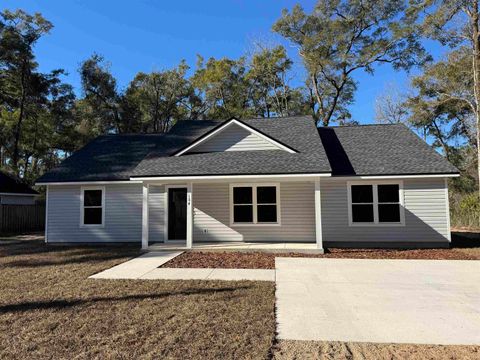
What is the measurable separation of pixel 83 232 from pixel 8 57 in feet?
68.6

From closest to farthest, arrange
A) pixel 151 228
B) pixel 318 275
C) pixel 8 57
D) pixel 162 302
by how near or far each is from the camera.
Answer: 1. pixel 162 302
2. pixel 318 275
3. pixel 151 228
4. pixel 8 57

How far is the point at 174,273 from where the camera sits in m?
8.44

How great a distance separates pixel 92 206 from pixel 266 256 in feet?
25.2

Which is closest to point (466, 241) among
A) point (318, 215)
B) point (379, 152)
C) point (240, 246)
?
point (379, 152)

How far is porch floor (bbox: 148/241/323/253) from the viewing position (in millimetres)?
11602

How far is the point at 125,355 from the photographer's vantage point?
4.03 metres

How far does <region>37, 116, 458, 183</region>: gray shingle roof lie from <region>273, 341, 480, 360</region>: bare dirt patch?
7.16m

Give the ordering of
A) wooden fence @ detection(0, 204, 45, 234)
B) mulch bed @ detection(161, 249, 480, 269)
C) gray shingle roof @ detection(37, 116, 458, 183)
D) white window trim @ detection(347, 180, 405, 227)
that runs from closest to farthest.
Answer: mulch bed @ detection(161, 249, 480, 269) → gray shingle roof @ detection(37, 116, 458, 183) → white window trim @ detection(347, 180, 405, 227) → wooden fence @ detection(0, 204, 45, 234)

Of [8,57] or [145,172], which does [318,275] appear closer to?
[145,172]

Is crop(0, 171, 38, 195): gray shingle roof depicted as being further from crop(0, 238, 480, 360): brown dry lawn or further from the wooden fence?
crop(0, 238, 480, 360): brown dry lawn

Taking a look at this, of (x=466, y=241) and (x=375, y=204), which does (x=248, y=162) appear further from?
(x=466, y=241)

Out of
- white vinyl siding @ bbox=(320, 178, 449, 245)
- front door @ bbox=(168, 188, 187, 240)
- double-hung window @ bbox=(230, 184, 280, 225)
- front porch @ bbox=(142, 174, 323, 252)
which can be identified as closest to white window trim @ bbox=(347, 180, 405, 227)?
white vinyl siding @ bbox=(320, 178, 449, 245)

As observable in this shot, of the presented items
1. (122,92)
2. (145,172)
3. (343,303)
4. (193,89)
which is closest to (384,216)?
(343,303)

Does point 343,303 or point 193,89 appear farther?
point 193,89
